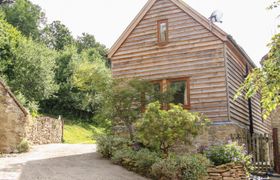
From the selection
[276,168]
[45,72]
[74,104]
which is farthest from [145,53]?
[74,104]

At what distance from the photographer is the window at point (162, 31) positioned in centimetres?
1878

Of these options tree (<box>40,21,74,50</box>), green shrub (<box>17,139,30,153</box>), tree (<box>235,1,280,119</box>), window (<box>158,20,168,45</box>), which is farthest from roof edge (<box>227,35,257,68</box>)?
tree (<box>40,21,74,50</box>)

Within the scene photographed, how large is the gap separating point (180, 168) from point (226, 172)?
6.48 ft

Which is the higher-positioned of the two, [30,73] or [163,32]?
[163,32]

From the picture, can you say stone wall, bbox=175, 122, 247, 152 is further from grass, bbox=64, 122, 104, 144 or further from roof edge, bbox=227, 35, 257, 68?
grass, bbox=64, 122, 104, 144

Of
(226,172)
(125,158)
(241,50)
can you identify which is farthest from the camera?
(241,50)

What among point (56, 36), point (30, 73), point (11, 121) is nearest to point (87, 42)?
point (56, 36)

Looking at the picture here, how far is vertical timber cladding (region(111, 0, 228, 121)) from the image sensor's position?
1697 centimetres

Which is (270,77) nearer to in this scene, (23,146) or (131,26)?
(131,26)

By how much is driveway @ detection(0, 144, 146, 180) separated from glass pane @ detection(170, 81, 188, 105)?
193 inches

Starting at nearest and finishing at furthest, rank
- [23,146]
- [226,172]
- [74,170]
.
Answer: [74,170] → [226,172] → [23,146]

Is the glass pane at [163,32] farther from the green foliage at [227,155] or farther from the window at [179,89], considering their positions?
the green foliage at [227,155]

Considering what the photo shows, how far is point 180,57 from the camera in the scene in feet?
59.6

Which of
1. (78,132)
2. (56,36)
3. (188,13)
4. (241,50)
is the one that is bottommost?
(78,132)
